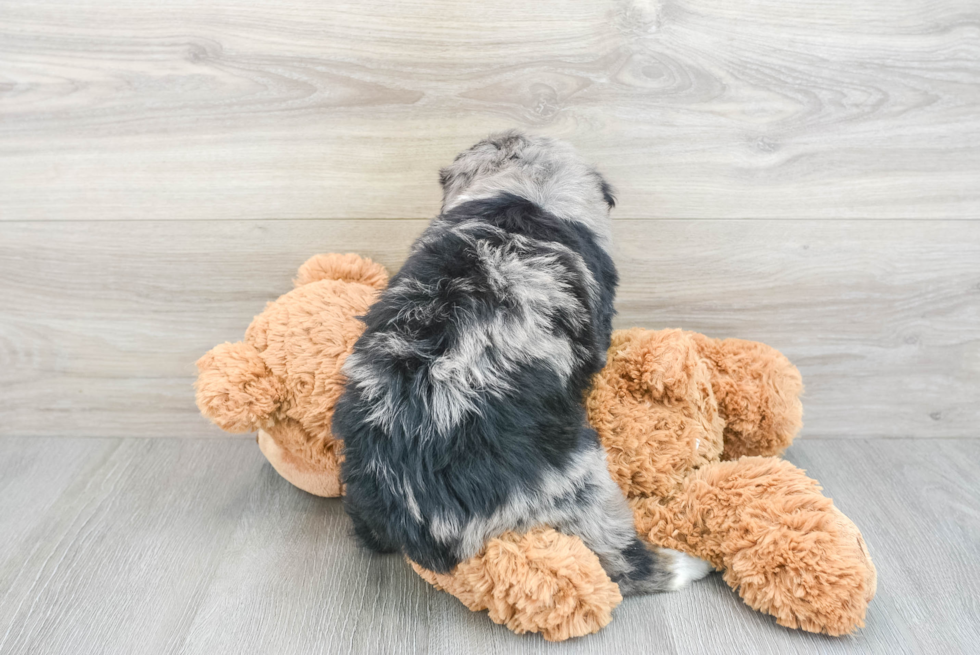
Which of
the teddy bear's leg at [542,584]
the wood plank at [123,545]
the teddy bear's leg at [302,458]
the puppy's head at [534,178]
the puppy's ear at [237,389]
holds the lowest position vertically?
the wood plank at [123,545]

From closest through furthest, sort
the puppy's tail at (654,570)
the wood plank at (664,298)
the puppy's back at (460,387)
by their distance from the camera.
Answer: the puppy's back at (460,387) → the puppy's tail at (654,570) → the wood plank at (664,298)

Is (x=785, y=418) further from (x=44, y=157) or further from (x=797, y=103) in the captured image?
(x=44, y=157)

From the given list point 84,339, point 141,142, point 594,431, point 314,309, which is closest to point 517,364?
point 594,431

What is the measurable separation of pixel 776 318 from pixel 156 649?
108cm

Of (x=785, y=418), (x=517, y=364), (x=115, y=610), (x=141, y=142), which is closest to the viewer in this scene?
(x=517, y=364)

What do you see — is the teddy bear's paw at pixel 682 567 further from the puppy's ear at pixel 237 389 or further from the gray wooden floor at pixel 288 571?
the puppy's ear at pixel 237 389

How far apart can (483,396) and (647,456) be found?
283 millimetres

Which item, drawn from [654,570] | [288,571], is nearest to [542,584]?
[654,570]

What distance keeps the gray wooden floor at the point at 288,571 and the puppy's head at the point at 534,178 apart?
1.71ft

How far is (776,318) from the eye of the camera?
118 cm

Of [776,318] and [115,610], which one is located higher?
[776,318]

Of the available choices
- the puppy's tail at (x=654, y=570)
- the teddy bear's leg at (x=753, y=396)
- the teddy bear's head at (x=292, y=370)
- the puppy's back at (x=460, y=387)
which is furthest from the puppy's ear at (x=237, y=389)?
the teddy bear's leg at (x=753, y=396)

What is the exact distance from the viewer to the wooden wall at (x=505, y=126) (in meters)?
1.05

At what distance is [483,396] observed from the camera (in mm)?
724
